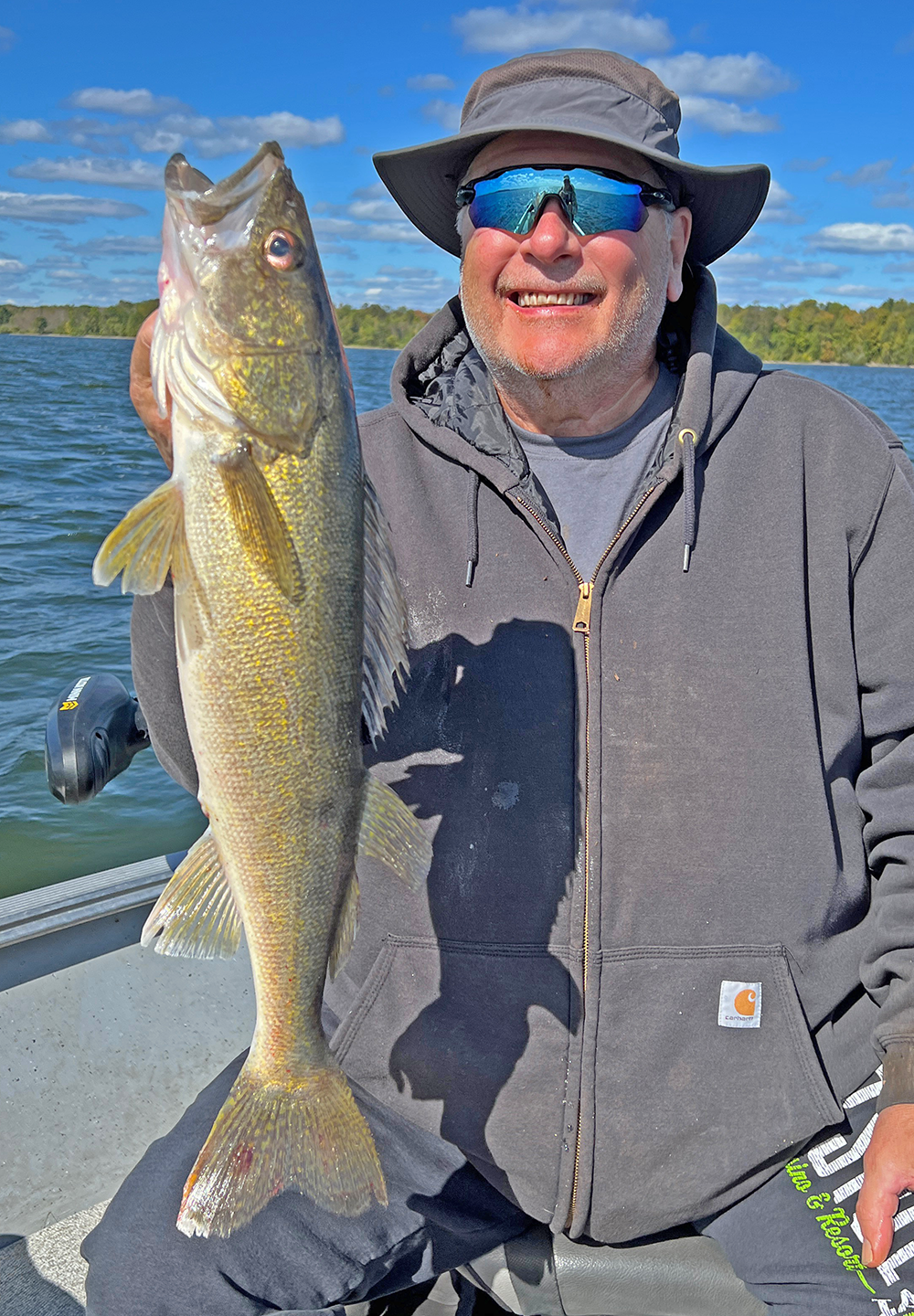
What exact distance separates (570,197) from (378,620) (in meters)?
1.62

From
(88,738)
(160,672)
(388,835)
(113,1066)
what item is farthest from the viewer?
(113,1066)

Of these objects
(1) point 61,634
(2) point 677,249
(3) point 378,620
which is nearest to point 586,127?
(2) point 677,249

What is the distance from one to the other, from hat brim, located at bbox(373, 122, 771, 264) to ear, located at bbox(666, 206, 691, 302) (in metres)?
0.07

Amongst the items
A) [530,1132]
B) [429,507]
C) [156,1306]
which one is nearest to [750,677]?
[429,507]

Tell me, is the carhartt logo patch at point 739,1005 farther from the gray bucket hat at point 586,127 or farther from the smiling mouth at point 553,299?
the gray bucket hat at point 586,127

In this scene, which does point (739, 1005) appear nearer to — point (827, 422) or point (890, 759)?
point (890, 759)

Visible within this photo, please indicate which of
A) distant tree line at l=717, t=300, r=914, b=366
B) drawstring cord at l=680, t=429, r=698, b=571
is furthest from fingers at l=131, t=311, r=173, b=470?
distant tree line at l=717, t=300, r=914, b=366

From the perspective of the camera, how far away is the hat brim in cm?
314

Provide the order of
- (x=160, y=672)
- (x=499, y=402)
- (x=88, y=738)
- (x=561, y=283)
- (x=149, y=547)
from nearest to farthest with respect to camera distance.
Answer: (x=149, y=547), (x=160, y=672), (x=561, y=283), (x=499, y=402), (x=88, y=738)

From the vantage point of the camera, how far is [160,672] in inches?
94.7

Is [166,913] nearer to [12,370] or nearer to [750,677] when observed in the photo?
[750,677]

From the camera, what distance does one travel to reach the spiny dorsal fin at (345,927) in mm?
2201

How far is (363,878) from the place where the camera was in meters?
2.78

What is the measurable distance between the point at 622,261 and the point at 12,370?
55.8 m
